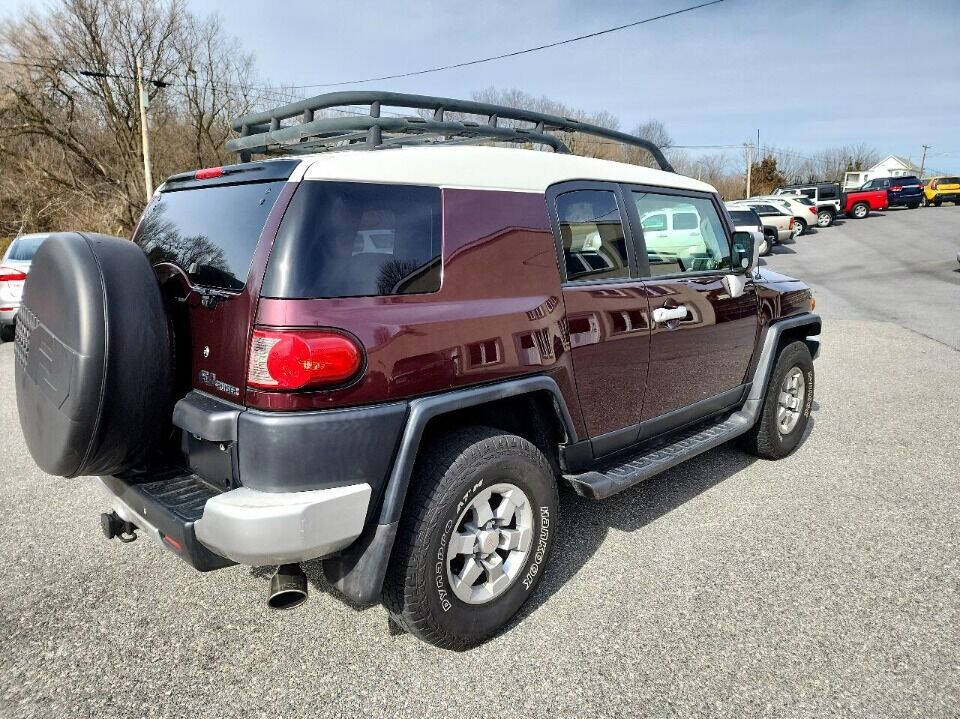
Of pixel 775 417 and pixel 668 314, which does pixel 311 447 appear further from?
pixel 775 417

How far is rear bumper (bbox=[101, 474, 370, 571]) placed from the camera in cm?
203

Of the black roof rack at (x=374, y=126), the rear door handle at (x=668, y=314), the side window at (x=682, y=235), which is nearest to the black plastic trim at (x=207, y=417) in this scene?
the black roof rack at (x=374, y=126)

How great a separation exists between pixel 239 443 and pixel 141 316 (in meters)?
0.60

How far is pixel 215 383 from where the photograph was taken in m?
2.32

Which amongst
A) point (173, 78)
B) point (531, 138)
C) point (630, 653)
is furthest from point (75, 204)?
point (630, 653)

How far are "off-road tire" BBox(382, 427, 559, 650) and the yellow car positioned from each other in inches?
Result: 1637

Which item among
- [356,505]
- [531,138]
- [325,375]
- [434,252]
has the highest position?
[531,138]

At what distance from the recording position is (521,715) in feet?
7.29

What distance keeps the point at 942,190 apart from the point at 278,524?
144ft

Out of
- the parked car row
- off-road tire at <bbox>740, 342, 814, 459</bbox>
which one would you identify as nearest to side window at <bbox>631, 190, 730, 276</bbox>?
off-road tire at <bbox>740, 342, 814, 459</bbox>

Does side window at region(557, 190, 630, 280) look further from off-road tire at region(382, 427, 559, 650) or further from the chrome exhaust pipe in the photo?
the chrome exhaust pipe

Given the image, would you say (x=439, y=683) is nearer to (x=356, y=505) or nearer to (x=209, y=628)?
(x=356, y=505)

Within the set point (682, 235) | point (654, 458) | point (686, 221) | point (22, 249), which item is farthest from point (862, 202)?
point (22, 249)

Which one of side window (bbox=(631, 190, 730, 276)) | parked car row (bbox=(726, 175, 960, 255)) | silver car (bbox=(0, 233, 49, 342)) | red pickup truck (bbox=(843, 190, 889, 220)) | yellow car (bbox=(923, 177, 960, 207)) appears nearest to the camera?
side window (bbox=(631, 190, 730, 276))
